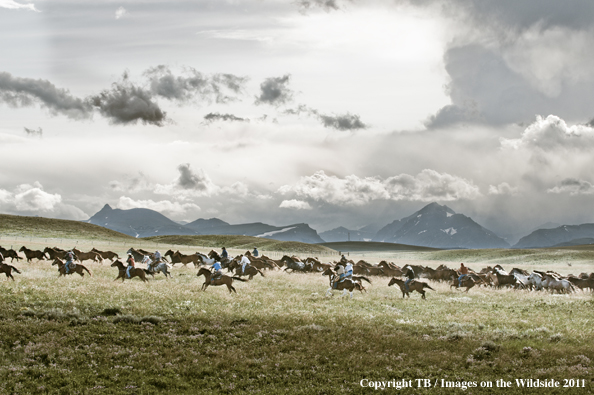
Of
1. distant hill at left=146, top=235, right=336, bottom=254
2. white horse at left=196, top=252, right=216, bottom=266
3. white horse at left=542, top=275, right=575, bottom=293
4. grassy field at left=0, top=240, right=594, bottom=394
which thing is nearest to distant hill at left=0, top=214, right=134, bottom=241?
distant hill at left=146, top=235, right=336, bottom=254

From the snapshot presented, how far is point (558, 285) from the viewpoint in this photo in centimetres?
3167

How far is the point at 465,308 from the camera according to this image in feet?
73.5

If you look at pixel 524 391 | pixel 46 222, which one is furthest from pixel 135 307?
pixel 46 222

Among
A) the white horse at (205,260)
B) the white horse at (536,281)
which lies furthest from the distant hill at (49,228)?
the white horse at (536,281)

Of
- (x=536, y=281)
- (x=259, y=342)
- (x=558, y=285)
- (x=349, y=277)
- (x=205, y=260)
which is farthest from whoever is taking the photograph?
(x=205, y=260)

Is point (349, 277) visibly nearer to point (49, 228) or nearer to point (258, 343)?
point (258, 343)

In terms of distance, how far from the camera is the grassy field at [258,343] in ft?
37.9

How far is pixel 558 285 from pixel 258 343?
27.7m

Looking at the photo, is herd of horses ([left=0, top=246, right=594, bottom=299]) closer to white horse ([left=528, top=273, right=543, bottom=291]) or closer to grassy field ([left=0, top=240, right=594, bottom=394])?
white horse ([left=528, top=273, right=543, bottom=291])

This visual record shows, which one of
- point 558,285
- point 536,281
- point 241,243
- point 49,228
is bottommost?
point 241,243

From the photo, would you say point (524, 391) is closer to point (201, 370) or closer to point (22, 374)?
point (201, 370)

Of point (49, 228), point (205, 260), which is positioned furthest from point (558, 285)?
point (49, 228)

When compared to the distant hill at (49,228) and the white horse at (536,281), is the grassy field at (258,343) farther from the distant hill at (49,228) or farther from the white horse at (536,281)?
the distant hill at (49,228)

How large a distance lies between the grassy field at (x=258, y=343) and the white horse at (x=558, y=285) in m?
10.0
